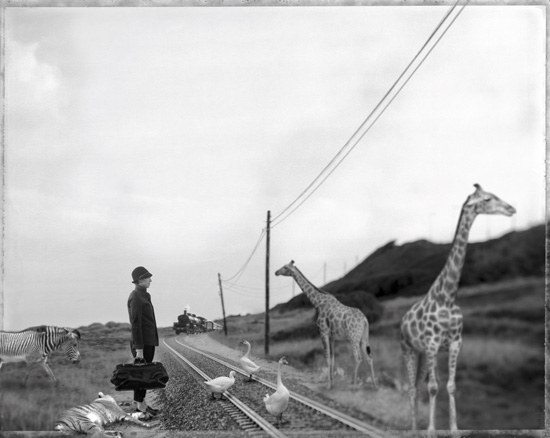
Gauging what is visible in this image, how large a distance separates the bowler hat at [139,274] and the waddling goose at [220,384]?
132 centimetres

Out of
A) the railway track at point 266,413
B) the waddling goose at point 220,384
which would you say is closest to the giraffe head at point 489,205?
the railway track at point 266,413

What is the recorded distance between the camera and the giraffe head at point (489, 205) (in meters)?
6.74

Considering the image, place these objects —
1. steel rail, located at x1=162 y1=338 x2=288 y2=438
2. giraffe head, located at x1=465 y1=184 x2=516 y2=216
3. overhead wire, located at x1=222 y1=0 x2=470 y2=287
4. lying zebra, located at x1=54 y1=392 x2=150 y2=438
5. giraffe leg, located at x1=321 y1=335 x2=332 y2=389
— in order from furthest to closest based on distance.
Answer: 1. overhead wire, located at x1=222 y1=0 x2=470 y2=287
2. giraffe leg, located at x1=321 y1=335 x2=332 y2=389
3. lying zebra, located at x1=54 y1=392 x2=150 y2=438
4. giraffe head, located at x1=465 y1=184 x2=516 y2=216
5. steel rail, located at x1=162 y1=338 x2=288 y2=438

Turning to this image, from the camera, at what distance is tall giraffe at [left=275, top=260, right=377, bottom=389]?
23.2 feet

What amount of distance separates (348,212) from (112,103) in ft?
9.35

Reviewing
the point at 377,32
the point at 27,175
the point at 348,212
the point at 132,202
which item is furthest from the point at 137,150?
the point at 377,32

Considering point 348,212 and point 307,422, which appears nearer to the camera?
point 307,422

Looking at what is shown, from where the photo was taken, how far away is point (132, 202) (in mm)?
7375

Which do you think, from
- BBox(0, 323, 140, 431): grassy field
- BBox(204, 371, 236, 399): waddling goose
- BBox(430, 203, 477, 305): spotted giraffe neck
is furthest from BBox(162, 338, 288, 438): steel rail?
BBox(430, 203, 477, 305): spotted giraffe neck

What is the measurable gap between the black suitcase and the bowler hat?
2.97 ft

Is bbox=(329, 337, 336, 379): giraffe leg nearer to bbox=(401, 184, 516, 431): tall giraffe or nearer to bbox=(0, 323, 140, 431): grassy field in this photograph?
bbox=(401, 184, 516, 431): tall giraffe

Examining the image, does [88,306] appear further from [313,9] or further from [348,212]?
[313,9]

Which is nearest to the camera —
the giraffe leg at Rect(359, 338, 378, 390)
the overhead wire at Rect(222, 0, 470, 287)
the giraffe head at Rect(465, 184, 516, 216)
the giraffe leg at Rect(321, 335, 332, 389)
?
the giraffe head at Rect(465, 184, 516, 216)

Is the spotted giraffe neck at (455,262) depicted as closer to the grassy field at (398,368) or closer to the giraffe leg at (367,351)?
the grassy field at (398,368)
